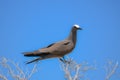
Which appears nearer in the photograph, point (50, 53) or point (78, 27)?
point (50, 53)

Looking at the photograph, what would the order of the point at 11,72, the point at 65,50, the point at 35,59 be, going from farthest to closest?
the point at 11,72 → the point at 65,50 → the point at 35,59

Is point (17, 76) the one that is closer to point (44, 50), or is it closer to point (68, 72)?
point (68, 72)

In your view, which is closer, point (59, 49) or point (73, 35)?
point (59, 49)

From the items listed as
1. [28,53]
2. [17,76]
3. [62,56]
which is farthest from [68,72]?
[28,53]

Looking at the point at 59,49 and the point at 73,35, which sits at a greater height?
the point at 73,35

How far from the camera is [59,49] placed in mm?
2070

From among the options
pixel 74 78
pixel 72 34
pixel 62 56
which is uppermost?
pixel 72 34

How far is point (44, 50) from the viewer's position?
1988mm

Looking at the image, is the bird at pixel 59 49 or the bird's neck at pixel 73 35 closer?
the bird at pixel 59 49

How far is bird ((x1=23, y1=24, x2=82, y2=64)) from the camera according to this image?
1965 mm

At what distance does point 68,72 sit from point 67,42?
201cm

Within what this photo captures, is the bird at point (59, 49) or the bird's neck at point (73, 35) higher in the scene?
the bird's neck at point (73, 35)

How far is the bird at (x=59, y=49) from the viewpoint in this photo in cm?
196

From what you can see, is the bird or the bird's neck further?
the bird's neck
